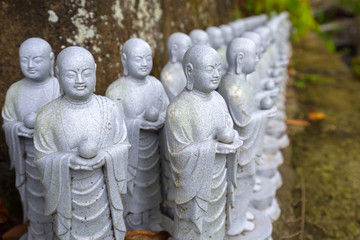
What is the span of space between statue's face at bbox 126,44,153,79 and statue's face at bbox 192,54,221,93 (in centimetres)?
61

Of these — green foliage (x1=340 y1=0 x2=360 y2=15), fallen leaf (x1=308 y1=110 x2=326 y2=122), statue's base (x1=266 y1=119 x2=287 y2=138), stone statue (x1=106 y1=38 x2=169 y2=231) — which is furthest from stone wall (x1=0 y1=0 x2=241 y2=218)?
green foliage (x1=340 y1=0 x2=360 y2=15)

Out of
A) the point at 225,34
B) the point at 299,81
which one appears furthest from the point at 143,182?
the point at 299,81

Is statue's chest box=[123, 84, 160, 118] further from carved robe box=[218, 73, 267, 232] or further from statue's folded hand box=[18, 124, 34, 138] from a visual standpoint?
statue's folded hand box=[18, 124, 34, 138]

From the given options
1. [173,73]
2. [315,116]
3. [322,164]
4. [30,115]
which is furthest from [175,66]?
[315,116]

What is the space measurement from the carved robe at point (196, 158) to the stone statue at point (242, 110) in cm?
36

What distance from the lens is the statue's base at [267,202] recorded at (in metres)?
3.66

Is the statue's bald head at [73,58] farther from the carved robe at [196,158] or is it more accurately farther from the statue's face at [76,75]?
the carved robe at [196,158]

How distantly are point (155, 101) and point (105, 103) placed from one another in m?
0.68

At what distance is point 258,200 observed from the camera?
3.64m

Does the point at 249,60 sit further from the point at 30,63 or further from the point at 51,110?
the point at 30,63

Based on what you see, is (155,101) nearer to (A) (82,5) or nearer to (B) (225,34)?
(A) (82,5)

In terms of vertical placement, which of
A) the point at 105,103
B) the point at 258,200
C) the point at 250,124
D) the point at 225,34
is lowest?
the point at 258,200

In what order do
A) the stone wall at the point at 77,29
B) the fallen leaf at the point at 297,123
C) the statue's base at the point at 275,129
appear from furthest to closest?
the fallen leaf at the point at 297,123
the statue's base at the point at 275,129
the stone wall at the point at 77,29

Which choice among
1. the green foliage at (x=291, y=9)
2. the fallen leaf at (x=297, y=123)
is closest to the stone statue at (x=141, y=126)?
the fallen leaf at (x=297, y=123)
